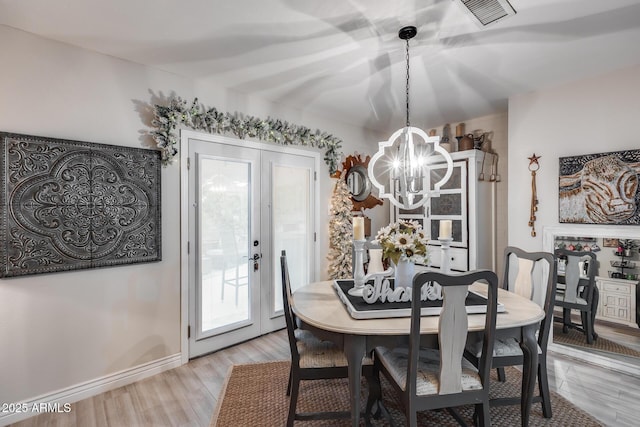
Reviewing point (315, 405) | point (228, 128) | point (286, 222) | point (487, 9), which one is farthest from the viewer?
point (286, 222)

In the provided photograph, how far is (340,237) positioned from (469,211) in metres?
1.59

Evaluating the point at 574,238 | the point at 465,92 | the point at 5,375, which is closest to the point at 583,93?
the point at 465,92

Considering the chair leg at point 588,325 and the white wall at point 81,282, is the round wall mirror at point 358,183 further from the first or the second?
the chair leg at point 588,325

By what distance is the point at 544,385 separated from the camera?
2.07 meters

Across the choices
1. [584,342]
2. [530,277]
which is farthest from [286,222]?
[584,342]

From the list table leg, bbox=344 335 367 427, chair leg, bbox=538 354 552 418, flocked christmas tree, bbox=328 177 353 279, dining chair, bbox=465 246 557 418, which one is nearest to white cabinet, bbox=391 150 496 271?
flocked christmas tree, bbox=328 177 353 279

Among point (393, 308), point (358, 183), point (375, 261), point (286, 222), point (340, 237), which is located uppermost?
point (358, 183)

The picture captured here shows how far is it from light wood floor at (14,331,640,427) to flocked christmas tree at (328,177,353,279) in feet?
4.66

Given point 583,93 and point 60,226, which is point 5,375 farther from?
point 583,93

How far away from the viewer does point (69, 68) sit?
232cm

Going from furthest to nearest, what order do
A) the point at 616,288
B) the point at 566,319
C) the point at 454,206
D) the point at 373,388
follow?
1. the point at 454,206
2. the point at 566,319
3. the point at 616,288
4. the point at 373,388

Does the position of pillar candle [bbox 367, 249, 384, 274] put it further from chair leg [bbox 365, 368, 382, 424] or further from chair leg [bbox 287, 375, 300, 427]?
chair leg [bbox 287, 375, 300, 427]

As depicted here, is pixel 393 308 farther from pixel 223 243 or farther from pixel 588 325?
pixel 588 325

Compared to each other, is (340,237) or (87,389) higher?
(340,237)
